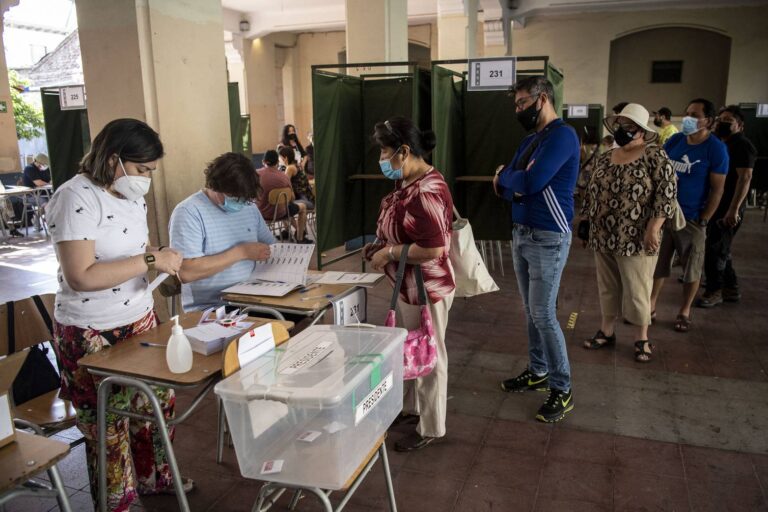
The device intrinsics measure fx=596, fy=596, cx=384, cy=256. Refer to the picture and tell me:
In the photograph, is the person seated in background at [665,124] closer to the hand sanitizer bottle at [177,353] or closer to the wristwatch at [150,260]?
the wristwatch at [150,260]

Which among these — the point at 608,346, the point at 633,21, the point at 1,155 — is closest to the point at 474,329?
the point at 608,346

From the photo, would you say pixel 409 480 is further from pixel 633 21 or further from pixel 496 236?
pixel 633 21

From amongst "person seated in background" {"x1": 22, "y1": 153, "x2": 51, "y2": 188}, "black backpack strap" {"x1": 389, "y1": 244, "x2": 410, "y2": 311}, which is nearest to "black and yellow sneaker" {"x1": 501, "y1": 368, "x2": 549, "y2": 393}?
"black backpack strap" {"x1": 389, "y1": 244, "x2": 410, "y2": 311}

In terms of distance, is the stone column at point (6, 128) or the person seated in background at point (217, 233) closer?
the person seated in background at point (217, 233)

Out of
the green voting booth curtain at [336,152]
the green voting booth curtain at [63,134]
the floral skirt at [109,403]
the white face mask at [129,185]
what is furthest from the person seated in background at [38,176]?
the white face mask at [129,185]

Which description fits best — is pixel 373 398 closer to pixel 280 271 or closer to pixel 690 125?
pixel 280 271

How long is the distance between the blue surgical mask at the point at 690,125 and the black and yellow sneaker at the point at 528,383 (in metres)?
2.02

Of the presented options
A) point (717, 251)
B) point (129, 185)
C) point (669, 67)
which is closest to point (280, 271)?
point (129, 185)

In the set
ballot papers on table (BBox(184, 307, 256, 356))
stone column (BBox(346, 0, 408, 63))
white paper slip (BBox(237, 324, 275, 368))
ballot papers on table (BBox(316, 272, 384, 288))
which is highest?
stone column (BBox(346, 0, 408, 63))

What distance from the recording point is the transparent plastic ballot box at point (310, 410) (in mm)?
1563

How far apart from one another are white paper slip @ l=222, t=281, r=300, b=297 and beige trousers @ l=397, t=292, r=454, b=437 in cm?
53

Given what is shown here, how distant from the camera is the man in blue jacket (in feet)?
8.95

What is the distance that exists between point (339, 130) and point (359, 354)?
3.68 m

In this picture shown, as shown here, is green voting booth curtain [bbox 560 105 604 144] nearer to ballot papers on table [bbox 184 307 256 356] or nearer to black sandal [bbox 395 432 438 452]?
black sandal [bbox 395 432 438 452]
